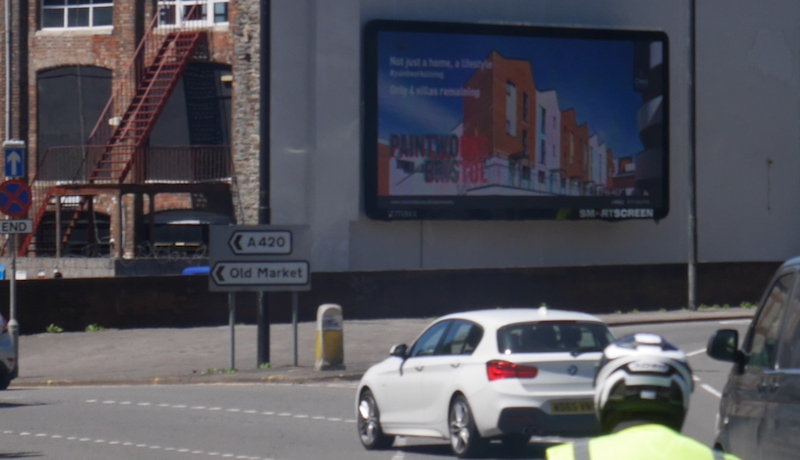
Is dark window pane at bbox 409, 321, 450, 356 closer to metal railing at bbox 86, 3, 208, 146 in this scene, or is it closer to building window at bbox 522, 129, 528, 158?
building window at bbox 522, 129, 528, 158

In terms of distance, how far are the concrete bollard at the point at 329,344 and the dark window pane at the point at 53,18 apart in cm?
2322

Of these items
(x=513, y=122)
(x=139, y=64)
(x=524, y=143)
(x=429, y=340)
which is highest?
(x=139, y=64)

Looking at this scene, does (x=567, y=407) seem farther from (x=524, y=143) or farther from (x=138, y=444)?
(x=524, y=143)

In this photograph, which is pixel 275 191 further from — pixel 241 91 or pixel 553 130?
pixel 553 130

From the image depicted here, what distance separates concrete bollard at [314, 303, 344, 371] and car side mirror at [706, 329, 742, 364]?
14172 mm

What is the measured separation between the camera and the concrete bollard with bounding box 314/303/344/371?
20391mm

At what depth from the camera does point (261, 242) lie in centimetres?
2142

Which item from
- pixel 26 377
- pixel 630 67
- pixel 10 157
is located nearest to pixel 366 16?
pixel 630 67

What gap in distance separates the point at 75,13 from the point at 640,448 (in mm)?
39292

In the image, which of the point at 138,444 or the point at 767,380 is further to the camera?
the point at 138,444

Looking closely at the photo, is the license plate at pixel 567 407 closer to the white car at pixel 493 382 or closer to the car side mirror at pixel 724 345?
the white car at pixel 493 382

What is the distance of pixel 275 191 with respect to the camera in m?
33.5

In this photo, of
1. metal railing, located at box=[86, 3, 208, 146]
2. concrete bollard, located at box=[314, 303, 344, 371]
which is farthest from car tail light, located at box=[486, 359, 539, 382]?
metal railing, located at box=[86, 3, 208, 146]

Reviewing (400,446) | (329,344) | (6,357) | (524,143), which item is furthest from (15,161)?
(524,143)
